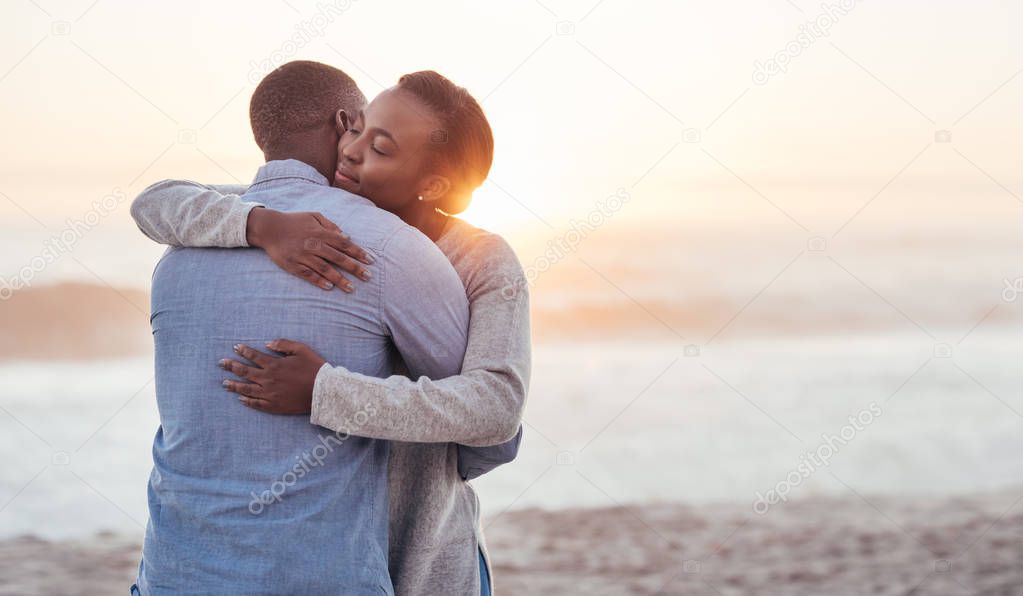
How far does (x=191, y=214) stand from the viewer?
4.82 ft

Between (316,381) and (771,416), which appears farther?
(771,416)

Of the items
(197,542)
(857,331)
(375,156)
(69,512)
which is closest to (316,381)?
(197,542)

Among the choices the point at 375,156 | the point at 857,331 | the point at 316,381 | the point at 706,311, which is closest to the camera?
the point at 316,381

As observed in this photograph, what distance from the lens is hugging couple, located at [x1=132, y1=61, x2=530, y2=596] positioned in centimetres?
137

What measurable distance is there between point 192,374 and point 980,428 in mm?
8262

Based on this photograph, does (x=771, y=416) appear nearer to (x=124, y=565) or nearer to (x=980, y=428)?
(x=980, y=428)

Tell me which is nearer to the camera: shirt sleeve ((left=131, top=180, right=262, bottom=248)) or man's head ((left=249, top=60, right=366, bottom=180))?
shirt sleeve ((left=131, top=180, right=262, bottom=248))

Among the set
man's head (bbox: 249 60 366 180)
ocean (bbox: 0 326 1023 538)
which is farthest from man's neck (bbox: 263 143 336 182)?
ocean (bbox: 0 326 1023 538)

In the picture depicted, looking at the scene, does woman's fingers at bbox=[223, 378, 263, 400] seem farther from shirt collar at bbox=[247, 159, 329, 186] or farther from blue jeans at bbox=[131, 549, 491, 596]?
blue jeans at bbox=[131, 549, 491, 596]

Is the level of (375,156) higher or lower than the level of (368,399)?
higher

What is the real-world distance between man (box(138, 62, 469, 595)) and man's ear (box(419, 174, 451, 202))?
25 cm

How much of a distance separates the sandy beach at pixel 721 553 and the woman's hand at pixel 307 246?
3310 millimetres

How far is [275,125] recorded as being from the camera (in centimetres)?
169

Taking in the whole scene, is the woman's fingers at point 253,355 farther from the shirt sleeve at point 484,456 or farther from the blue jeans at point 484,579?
the blue jeans at point 484,579
